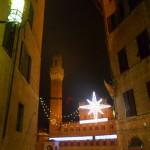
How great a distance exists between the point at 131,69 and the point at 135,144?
18.6 ft

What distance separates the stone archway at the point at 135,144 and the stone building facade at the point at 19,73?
7.15 meters

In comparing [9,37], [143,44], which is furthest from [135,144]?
[9,37]

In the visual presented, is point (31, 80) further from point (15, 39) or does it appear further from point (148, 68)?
point (148, 68)

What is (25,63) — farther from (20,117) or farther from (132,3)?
(132,3)

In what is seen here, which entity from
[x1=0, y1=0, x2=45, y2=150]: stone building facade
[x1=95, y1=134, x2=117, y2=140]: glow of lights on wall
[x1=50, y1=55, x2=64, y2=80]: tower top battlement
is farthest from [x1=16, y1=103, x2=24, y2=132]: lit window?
[x1=50, y1=55, x2=64, y2=80]: tower top battlement

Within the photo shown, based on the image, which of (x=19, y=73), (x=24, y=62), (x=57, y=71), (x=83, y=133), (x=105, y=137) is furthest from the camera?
(x=57, y=71)

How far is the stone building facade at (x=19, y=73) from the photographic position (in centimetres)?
930

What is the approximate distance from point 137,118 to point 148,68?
3711 mm

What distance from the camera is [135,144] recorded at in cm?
1530

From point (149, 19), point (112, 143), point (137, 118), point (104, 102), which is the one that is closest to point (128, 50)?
point (149, 19)

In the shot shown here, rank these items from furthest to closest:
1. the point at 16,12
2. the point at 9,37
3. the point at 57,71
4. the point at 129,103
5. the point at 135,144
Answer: the point at 57,71, the point at 129,103, the point at 135,144, the point at 9,37, the point at 16,12

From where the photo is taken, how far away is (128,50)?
17.4 m

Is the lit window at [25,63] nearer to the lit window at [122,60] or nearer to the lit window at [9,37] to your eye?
the lit window at [9,37]

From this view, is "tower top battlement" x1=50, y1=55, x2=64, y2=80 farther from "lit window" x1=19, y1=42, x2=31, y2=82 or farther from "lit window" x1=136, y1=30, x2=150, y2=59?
"lit window" x1=19, y1=42, x2=31, y2=82
